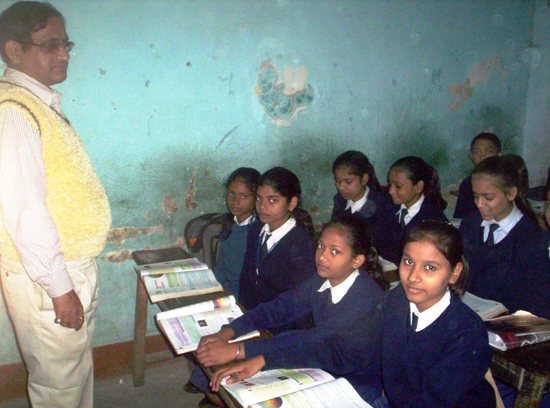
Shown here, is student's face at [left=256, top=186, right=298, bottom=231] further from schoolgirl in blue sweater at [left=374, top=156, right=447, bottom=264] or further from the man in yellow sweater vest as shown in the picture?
schoolgirl in blue sweater at [left=374, top=156, right=447, bottom=264]

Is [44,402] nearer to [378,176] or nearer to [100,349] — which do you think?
[100,349]

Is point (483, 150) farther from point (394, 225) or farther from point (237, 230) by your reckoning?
point (237, 230)

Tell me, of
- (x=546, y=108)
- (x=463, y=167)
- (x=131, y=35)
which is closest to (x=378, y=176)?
(x=463, y=167)

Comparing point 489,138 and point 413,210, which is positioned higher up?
point 489,138

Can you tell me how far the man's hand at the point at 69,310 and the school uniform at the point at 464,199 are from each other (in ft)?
9.19

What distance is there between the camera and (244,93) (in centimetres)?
292

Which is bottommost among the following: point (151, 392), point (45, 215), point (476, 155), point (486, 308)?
point (151, 392)

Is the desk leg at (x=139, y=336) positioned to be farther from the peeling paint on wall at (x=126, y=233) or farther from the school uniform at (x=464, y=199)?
the school uniform at (x=464, y=199)

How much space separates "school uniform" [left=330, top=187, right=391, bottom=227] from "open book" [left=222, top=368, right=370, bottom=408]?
1.76 meters

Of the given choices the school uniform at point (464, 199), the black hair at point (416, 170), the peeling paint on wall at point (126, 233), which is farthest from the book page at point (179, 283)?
→ the school uniform at point (464, 199)

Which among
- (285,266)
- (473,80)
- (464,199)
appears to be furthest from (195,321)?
(473,80)

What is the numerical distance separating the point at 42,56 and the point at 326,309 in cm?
138

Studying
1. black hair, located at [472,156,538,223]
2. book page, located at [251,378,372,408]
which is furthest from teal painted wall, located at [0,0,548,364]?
book page, located at [251,378,372,408]

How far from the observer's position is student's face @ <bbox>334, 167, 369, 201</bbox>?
3094 mm
